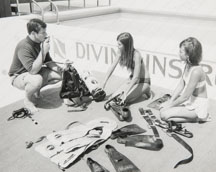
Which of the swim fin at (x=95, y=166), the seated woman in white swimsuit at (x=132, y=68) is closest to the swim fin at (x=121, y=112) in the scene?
the seated woman in white swimsuit at (x=132, y=68)

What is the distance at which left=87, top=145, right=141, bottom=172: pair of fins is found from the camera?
1983 millimetres

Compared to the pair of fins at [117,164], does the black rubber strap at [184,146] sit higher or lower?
higher

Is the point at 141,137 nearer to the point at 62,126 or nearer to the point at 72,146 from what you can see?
the point at 72,146

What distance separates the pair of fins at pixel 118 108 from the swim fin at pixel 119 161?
583 millimetres

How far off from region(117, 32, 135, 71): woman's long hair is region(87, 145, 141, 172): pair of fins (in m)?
1.26

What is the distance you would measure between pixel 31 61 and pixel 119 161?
170 centimetres

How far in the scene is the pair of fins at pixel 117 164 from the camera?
1983 mm

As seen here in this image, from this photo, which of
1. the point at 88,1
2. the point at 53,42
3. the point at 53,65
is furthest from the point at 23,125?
the point at 88,1

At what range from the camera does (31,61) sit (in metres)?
3.05

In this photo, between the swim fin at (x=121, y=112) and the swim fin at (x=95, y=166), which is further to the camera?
the swim fin at (x=121, y=112)

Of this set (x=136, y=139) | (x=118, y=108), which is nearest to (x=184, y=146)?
(x=136, y=139)

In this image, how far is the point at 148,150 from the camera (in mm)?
2240

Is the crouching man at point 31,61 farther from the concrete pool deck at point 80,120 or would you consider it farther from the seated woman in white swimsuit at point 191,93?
the seated woman in white swimsuit at point 191,93

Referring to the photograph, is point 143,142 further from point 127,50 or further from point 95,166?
point 127,50
